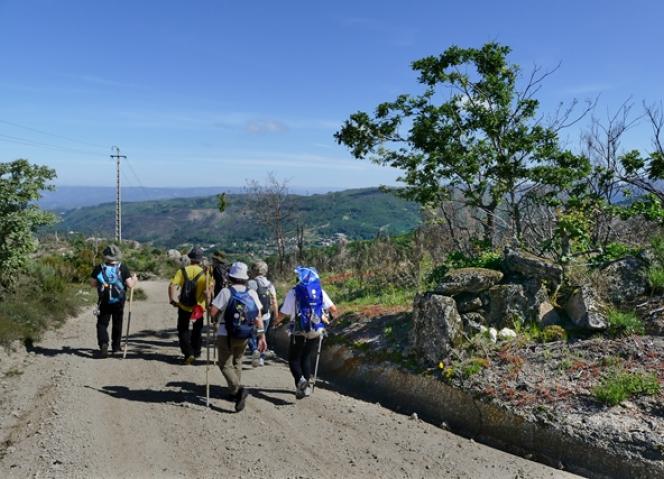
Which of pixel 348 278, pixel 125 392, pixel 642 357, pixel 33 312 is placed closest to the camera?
pixel 642 357

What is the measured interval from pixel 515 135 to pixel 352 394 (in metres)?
6.47

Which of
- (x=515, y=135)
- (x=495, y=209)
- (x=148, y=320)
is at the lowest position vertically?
(x=148, y=320)

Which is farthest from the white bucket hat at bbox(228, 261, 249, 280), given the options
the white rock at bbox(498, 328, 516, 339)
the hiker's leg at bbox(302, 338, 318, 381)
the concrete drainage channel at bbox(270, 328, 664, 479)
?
the white rock at bbox(498, 328, 516, 339)

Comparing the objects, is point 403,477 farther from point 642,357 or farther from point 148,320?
point 148,320

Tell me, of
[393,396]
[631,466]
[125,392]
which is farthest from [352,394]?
[631,466]

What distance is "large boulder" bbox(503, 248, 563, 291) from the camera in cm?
843

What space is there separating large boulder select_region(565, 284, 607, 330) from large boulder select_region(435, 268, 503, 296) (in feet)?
3.81

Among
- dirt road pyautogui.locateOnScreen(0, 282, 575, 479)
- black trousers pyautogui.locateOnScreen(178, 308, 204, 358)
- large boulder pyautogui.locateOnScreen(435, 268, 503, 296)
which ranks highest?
large boulder pyautogui.locateOnScreen(435, 268, 503, 296)

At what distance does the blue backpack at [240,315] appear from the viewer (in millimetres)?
6574

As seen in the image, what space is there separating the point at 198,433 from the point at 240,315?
57.3 inches

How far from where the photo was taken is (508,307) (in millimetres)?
8203

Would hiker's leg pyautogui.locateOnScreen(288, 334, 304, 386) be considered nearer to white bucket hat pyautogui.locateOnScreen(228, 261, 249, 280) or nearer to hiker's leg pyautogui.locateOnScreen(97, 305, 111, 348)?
A: white bucket hat pyautogui.locateOnScreen(228, 261, 249, 280)

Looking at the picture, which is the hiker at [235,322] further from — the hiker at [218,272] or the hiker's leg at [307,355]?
the hiker at [218,272]

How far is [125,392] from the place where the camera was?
7258mm
